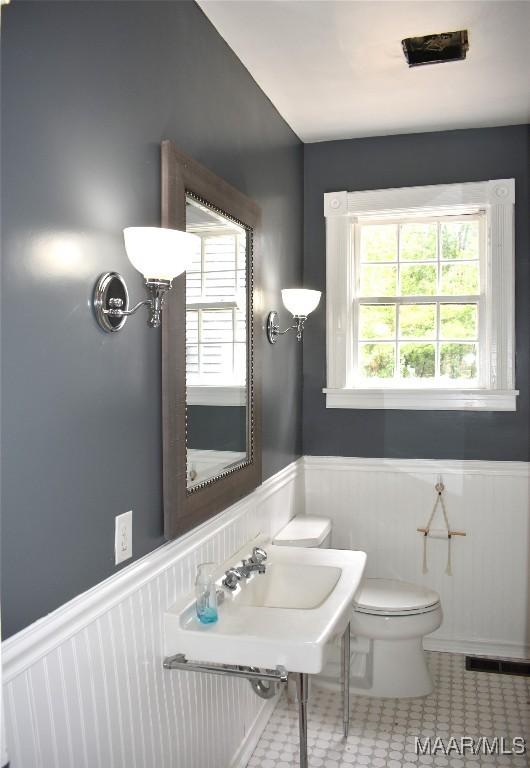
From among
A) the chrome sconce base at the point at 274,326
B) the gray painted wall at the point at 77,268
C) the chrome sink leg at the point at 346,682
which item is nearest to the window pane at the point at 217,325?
the gray painted wall at the point at 77,268

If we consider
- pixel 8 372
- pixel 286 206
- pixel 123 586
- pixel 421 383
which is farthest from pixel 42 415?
pixel 421 383

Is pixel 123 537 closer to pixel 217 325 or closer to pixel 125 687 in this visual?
pixel 125 687

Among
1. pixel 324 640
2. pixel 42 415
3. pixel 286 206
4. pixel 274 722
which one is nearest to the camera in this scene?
pixel 42 415

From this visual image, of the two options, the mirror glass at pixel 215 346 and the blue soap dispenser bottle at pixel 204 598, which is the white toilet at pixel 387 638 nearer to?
the mirror glass at pixel 215 346

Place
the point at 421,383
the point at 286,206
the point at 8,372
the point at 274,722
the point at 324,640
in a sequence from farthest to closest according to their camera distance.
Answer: the point at 421,383
the point at 286,206
the point at 274,722
the point at 324,640
the point at 8,372

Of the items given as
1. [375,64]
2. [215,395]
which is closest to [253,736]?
[215,395]

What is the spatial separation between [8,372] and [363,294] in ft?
8.70

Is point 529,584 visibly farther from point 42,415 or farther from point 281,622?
point 42,415

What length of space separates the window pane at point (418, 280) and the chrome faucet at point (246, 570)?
1798 millimetres

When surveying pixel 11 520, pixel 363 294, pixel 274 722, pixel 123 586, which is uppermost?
pixel 363 294

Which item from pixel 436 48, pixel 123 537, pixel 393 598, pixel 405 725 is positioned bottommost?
pixel 405 725

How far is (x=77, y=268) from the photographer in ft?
4.95

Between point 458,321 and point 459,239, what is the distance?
16.5 inches

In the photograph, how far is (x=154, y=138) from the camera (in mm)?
1886
